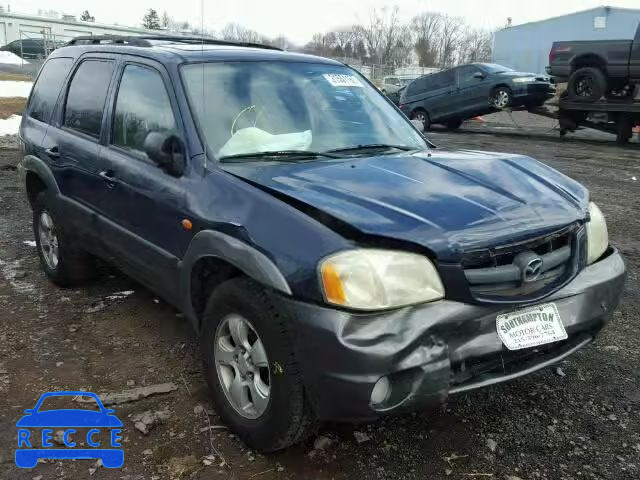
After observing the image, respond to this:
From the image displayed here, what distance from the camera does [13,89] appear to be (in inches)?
901

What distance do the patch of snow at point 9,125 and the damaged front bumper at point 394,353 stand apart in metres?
13.5

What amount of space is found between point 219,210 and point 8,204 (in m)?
5.89

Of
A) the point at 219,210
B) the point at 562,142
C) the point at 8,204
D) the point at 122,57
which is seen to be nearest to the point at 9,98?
the point at 8,204

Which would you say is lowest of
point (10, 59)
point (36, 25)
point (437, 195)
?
point (437, 195)

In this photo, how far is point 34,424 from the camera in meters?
2.98

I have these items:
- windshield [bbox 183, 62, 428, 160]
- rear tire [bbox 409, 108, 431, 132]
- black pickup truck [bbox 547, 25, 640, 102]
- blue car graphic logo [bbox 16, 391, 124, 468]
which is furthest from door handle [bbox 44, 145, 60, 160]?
rear tire [bbox 409, 108, 431, 132]

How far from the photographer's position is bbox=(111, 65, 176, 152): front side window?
3361mm

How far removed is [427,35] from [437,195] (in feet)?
253

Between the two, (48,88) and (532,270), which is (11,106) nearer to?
(48,88)

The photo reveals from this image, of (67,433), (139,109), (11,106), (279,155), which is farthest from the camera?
(11,106)

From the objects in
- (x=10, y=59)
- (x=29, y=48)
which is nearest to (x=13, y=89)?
(x=10, y=59)

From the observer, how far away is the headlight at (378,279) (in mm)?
2256

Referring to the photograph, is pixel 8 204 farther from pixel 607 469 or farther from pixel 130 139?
pixel 607 469

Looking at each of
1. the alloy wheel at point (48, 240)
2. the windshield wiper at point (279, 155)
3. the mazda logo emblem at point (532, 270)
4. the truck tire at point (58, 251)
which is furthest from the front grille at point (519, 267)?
the alloy wheel at point (48, 240)
